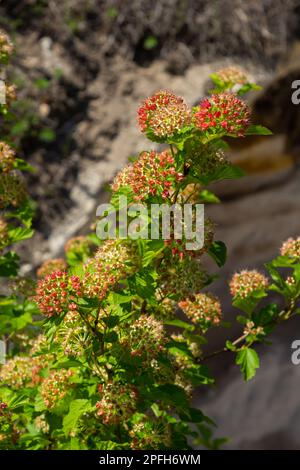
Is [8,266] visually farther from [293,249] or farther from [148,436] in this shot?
[293,249]

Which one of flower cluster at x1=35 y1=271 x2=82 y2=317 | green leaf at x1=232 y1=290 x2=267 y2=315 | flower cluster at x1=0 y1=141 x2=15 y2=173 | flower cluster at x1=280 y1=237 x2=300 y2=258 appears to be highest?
flower cluster at x1=0 y1=141 x2=15 y2=173

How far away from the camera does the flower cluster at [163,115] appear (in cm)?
209

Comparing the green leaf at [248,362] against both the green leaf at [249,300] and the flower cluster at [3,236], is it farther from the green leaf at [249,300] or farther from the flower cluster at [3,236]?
the flower cluster at [3,236]

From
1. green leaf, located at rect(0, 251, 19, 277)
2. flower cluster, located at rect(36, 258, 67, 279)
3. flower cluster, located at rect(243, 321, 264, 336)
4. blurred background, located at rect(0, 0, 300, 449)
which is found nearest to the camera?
flower cluster, located at rect(243, 321, 264, 336)

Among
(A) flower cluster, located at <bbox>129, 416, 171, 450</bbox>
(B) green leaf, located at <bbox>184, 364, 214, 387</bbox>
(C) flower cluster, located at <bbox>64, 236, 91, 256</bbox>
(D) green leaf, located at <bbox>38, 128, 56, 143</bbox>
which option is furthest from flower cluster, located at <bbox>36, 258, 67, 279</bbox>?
(D) green leaf, located at <bbox>38, 128, 56, 143</bbox>

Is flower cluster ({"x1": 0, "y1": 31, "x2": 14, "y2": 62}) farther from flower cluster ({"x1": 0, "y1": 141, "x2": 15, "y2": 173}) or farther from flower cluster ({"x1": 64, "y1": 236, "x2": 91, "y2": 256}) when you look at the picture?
flower cluster ({"x1": 64, "y1": 236, "x2": 91, "y2": 256})

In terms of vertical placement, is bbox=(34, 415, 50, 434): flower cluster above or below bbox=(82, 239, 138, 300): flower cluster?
below

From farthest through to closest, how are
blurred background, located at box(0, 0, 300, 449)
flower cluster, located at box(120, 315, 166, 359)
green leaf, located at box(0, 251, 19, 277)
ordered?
blurred background, located at box(0, 0, 300, 449) < green leaf, located at box(0, 251, 19, 277) < flower cluster, located at box(120, 315, 166, 359)

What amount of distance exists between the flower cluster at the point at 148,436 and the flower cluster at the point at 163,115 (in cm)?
113

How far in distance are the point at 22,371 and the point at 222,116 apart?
144 cm

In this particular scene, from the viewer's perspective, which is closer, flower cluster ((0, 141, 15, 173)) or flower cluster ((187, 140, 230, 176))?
flower cluster ((187, 140, 230, 176))

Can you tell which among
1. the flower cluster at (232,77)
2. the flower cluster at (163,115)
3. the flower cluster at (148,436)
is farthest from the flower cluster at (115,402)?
the flower cluster at (232,77)

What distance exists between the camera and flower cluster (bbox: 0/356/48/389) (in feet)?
8.72

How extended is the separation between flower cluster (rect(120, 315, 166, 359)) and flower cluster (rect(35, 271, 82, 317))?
258 millimetres
